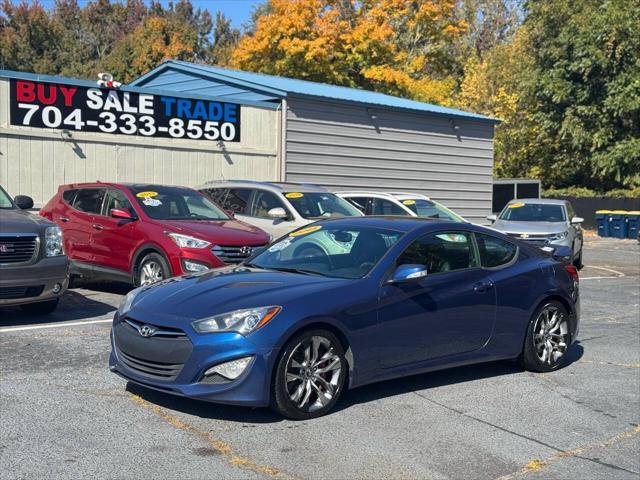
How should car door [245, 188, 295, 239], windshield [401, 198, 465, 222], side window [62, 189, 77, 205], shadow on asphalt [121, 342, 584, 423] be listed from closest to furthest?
shadow on asphalt [121, 342, 584, 423]
side window [62, 189, 77, 205]
car door [245, 188, 295, 239]
windshield [401, 198, 465, 222]

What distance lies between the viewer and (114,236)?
11.0 meters

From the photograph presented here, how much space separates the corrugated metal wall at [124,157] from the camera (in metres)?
14.4

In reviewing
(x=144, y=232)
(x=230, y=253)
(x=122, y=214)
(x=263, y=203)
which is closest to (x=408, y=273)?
(x=230, y=253)

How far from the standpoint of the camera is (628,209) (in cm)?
3262

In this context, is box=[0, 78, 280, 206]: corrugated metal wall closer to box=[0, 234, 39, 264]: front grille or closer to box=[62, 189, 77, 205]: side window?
box=[62, 189, 77, 205]: side window

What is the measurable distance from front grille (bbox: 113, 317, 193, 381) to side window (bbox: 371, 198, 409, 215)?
9.45 meters

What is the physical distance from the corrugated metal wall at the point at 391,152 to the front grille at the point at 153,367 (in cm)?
1331

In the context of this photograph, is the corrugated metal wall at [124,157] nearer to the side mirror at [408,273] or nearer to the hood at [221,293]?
the hood at [221,293]

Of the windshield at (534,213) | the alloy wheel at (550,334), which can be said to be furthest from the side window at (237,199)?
the windshield at (534,213)

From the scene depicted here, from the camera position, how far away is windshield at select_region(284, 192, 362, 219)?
1275cm

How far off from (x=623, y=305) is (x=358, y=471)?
340 inches

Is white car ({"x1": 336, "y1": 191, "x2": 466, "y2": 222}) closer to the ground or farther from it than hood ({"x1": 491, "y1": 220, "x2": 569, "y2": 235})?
farther from it

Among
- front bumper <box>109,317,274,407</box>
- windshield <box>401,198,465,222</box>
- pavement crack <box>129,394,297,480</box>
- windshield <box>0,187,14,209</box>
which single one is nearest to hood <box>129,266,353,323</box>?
front bumper <box>109,317,274,407</box>

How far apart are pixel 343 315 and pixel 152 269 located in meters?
5.24
